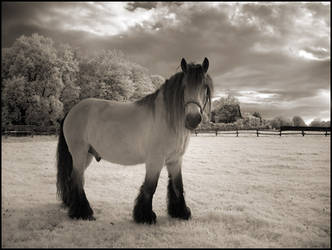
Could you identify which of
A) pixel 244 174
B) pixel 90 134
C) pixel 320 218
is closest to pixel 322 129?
pixel 244 174

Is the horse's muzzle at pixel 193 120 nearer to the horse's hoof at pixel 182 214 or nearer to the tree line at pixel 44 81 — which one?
the horse's hoof at pixel 182 214

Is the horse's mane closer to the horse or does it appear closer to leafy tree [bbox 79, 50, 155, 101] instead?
the horse

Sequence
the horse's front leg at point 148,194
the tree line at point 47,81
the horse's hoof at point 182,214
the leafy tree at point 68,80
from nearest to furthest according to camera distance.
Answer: the horse's front leg at point 148,194
the horse's hoof at point 182,214
the tree line at point 47,81
the leafy tree at point 68,80

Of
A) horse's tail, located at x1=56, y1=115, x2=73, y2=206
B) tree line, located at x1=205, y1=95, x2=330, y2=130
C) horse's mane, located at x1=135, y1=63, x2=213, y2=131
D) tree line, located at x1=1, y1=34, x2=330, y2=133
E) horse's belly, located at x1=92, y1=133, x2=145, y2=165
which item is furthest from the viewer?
tree line, located at x1=205, y1=95, x2=330, y2=130

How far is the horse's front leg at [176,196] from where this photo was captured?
3.99 meters

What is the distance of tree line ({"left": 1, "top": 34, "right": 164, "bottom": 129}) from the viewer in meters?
15.5

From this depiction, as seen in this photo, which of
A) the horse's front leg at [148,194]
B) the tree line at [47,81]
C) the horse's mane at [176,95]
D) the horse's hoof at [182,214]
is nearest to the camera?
the horse's mane at [176,95]

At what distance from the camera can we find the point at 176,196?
13.3ft

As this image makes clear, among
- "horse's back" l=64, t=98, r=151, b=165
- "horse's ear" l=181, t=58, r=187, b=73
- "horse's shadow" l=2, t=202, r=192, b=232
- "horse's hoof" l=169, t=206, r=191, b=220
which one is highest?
"horse's ear" l=181, t=58, r=187, b=73

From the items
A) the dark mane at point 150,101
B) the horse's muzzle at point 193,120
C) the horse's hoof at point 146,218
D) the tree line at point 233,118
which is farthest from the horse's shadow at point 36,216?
the tree line at point 233,118

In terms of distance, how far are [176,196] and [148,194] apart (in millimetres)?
629

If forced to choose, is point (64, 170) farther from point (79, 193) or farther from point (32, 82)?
point (32, 82)

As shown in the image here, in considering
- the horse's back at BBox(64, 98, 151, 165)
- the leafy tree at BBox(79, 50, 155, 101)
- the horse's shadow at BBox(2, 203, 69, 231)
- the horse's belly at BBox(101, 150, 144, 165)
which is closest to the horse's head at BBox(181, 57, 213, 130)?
the horse's back at BBox(64, 98, 151, 165)

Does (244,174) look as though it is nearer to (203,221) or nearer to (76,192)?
(203,221)
